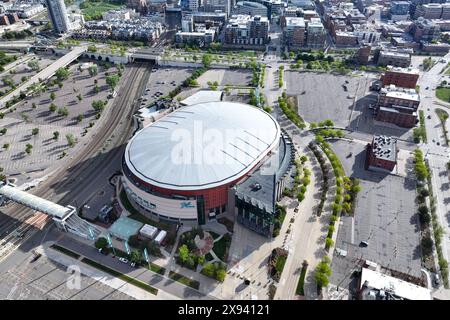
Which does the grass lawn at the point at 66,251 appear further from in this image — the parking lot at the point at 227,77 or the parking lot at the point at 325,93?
the parking lot at the point at 227,77

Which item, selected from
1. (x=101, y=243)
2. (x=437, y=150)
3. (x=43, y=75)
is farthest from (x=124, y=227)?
(x=43, y=75)

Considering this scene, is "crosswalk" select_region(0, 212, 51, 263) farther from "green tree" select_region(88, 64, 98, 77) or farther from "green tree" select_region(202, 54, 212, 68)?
"green tree" select_region(202, 54, 212, 68)

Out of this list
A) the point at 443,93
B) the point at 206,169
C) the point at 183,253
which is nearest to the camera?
the point at 183,253

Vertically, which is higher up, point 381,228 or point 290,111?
point 290,111

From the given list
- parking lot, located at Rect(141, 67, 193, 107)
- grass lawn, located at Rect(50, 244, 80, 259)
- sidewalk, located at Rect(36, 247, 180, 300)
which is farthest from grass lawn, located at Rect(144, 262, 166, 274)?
parking lot, located at Rect(141, 67, 193, 107)

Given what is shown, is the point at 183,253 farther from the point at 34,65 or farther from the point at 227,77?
the point at 34,65

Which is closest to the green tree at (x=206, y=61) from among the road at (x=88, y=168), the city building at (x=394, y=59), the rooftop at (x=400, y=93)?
the road at (x=88, y=168)

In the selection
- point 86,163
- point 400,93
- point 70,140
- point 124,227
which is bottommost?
point 124,227
